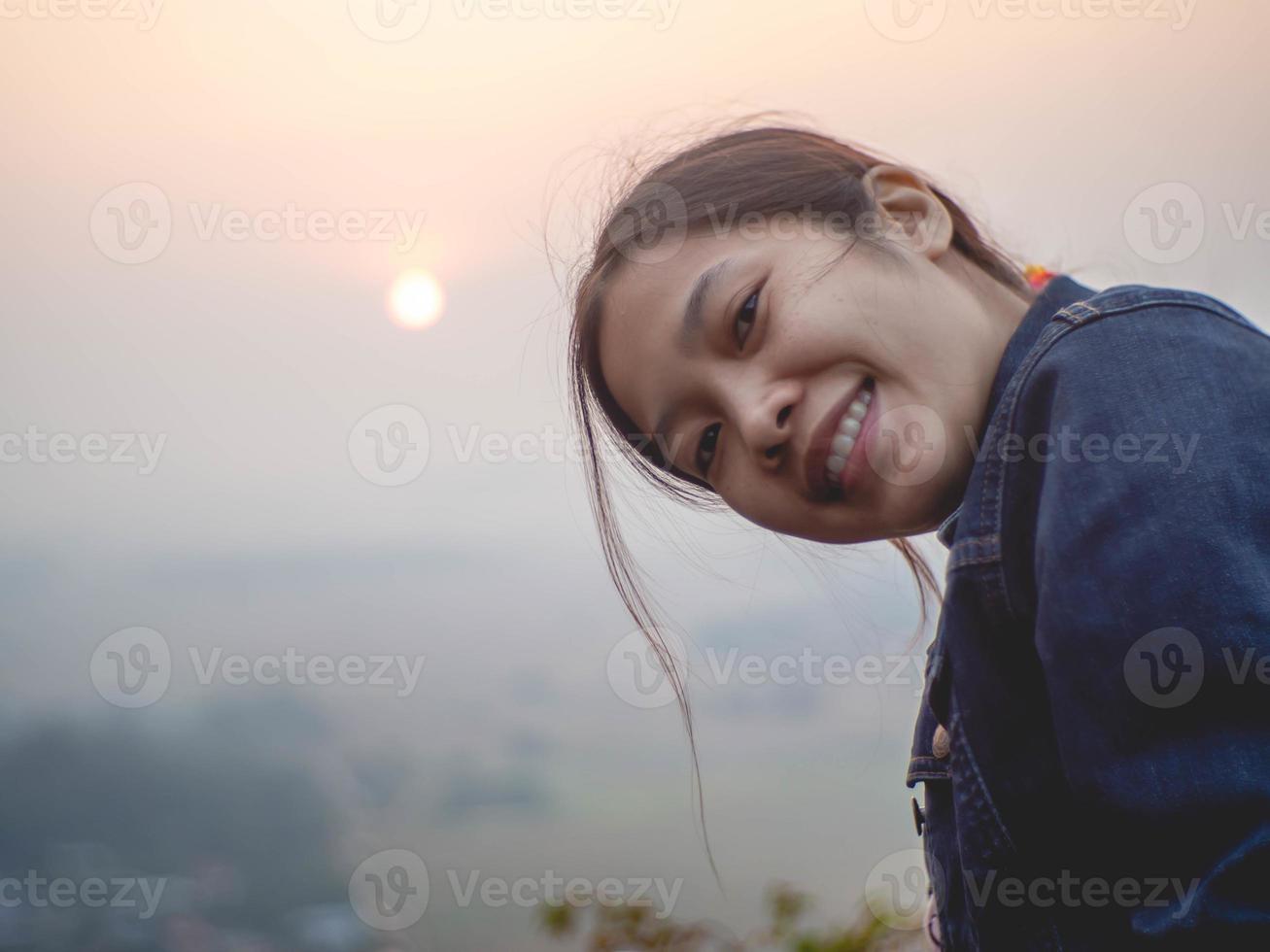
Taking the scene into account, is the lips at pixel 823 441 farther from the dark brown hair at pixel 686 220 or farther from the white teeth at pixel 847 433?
the dark brown hair at pixel 686 220

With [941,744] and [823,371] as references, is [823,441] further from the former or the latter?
[941,744]

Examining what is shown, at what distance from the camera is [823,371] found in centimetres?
98

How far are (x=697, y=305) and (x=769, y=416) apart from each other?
0.45 feet

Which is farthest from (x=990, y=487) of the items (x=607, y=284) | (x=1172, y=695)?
(x=607, y=284)

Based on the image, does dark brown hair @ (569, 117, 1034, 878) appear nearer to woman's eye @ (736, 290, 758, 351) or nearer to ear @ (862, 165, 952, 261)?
ear @ (862, 165, 952, 261)

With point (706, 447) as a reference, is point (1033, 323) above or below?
above

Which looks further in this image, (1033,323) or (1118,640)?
(1033,323)

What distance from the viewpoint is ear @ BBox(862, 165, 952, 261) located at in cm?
110

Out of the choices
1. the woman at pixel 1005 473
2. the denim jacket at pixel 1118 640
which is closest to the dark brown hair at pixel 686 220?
the woman at pixel 1005 473

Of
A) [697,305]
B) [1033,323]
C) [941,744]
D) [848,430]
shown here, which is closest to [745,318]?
[697,305]

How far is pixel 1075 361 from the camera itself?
0.78 m

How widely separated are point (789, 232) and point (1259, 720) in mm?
645

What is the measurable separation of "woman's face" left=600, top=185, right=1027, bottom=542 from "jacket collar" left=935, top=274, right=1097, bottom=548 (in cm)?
2

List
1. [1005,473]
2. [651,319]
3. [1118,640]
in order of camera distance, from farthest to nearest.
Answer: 1. [651,319]
2. [1005,473]
3. [1118,640]
